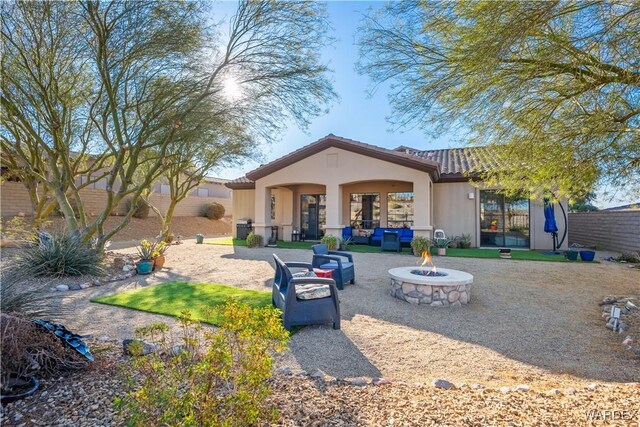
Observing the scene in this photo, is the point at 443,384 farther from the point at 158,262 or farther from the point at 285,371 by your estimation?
the point at 158,262

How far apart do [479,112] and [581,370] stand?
361 cm

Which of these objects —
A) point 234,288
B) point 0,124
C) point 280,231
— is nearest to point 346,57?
point 234,288

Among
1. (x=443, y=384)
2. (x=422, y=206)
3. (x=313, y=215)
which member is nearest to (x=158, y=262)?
(x=443, y=384)

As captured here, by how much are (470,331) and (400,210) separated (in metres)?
10.9

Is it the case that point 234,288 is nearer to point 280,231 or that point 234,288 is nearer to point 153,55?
point 153,55

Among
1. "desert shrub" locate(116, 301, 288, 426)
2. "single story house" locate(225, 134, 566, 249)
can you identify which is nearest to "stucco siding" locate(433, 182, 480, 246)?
"single story house" locate(225, 134, 566, 249)

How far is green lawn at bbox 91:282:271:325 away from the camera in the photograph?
18.9 ft

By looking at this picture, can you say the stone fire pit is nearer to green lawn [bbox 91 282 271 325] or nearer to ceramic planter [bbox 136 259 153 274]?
green lawn [bbox 91 282 271 325]

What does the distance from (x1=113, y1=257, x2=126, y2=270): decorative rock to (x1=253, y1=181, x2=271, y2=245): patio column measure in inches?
→ 248

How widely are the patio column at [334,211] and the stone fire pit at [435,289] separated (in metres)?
7.40

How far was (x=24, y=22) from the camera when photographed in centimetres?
696

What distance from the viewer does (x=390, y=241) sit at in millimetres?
13141

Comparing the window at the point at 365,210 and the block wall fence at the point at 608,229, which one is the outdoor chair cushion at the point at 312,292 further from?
the block wall fence at the point at 608,229

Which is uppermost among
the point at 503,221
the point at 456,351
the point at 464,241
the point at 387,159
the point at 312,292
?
the point at 387,159
